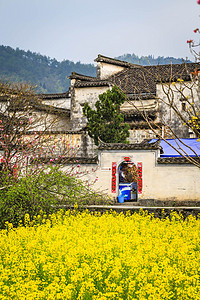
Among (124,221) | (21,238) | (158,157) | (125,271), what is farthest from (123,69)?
(125,271)

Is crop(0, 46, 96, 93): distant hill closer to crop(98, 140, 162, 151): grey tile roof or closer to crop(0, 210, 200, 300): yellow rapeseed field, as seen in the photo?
crop(98, 140, 162, 151): grey tile roof

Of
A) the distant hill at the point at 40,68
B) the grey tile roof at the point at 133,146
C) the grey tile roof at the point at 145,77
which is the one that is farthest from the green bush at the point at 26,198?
the distant hill at the point at 40,68

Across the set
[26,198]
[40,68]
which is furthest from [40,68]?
[26,198]

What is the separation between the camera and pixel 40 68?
104 metres

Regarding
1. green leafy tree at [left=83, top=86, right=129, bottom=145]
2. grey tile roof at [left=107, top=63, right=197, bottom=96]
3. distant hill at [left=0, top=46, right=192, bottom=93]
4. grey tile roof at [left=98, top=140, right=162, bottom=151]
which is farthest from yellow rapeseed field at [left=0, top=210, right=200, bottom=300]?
distant hill at [left=0, top=46, right=192, bottom=93]

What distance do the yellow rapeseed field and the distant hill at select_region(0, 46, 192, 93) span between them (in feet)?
243

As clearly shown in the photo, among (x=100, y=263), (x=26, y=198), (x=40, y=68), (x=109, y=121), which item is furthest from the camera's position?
(x=40, y=68)

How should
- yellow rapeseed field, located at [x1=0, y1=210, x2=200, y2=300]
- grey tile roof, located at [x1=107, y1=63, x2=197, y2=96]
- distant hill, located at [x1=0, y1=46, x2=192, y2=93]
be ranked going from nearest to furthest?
yellow rapeseed field, located at [x1=0, y1=210, x2=200, y2=300], grey tile roof, located at [x1=107, y1=63, x2=197, y2=96], distant hill, located at [x1=0, y1=46, x2=192, y2=93]

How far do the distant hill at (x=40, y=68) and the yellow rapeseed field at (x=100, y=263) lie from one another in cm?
7416

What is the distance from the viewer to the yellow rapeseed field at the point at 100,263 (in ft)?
18.2

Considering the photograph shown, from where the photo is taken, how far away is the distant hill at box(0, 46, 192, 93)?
288ft

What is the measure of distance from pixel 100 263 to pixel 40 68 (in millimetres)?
100266

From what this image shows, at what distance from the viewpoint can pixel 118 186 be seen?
17.4m

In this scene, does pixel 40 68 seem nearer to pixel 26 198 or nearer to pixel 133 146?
pixel 133 146
